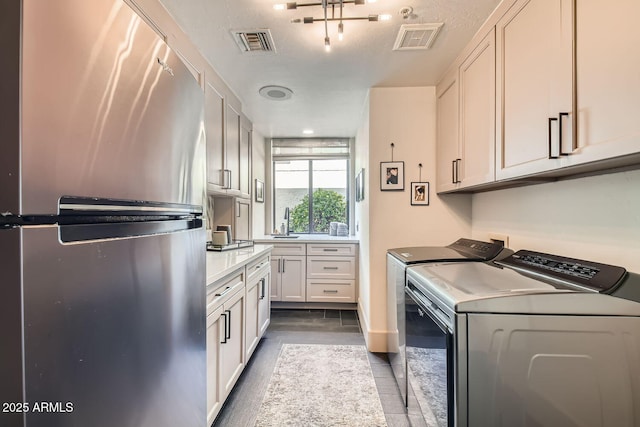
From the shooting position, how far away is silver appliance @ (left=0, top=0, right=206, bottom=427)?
41cm

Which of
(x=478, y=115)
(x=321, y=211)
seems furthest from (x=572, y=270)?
(x=321, y=211)

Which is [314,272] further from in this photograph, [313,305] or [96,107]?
[96,107]

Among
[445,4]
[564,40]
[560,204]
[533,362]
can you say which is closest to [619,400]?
[533,362]

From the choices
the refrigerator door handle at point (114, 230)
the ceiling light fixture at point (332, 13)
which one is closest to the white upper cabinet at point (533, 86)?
the ceiling light fixture at point (332, 13)

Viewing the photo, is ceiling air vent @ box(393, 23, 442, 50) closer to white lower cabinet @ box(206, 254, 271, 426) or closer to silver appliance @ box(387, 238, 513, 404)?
silver appliance @ box(387, 238, 513, 404)

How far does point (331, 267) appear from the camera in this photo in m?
3.52

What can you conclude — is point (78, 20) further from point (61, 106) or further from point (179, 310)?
point (179, 310)

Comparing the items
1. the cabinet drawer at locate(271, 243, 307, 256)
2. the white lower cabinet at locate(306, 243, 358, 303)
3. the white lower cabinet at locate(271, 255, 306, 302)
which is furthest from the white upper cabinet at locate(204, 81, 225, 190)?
the white lower cabinet at locate(306, 243, 358, 303)

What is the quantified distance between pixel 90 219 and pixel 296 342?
244 cm

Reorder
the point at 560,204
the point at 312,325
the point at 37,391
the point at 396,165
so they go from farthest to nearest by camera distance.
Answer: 1. the point at 312,325
2. the point at 396,165
3. the point at 560,204
4. the point at 37,391

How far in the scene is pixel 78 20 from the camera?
494 mm

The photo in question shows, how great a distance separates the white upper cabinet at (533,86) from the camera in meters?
1.09

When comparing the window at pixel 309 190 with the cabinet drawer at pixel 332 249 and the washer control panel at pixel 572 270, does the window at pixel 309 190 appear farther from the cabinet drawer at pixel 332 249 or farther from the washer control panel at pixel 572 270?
the washer control panel at pixel 572 270

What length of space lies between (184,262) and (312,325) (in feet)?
8.13
